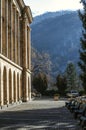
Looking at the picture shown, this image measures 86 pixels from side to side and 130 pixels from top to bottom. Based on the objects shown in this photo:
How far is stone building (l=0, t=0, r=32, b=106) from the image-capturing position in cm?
6091

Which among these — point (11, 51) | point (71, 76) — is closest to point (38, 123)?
point (11, 51)

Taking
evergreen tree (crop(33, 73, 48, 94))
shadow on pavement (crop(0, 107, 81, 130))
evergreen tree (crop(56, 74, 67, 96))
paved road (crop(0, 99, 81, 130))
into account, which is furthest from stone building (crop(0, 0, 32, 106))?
evergreen tree (crop(33, 73, 48, 94))

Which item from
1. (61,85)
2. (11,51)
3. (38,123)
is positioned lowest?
(38,123)

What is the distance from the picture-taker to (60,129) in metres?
23.0

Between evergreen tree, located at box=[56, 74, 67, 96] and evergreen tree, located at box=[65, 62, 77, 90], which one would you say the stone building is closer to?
evergreen tree, located at box=[56, 74, 67, 96]

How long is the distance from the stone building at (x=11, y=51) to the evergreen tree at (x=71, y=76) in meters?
44.0

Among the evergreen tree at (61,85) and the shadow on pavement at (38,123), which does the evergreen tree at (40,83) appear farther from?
the shadow on pavement at (38,123)

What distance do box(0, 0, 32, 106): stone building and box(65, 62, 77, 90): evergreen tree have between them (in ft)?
144

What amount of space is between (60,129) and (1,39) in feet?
120

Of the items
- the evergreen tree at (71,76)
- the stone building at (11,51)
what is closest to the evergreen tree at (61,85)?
the evergreen tree at (71,76)

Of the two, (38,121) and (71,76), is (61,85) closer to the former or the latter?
(71,76)

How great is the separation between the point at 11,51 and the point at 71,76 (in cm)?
6697

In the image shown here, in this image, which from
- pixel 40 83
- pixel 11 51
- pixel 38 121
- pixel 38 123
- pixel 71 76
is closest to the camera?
pixel 38 123

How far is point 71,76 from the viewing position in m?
134
